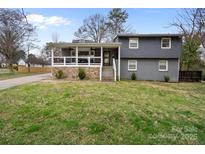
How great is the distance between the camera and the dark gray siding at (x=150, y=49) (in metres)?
21.0

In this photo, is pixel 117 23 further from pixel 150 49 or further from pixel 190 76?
pixel 190 76

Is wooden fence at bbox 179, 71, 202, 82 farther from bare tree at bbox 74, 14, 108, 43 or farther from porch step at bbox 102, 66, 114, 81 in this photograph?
bare tree at bbox 74, 14, 108, 43

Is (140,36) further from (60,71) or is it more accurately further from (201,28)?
(60,71)

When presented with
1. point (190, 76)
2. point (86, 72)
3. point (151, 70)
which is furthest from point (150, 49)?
point (86, 72)

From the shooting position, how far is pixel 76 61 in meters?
19.3

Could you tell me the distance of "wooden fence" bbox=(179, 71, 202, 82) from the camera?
22500 millimetres

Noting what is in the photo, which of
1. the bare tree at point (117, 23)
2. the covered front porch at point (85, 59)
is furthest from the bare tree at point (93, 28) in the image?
the covered front porch at point (85, 59)

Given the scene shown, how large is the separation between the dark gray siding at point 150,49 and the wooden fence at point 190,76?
2575 mm

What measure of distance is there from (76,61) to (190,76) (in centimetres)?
1113

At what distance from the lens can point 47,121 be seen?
6324 mm

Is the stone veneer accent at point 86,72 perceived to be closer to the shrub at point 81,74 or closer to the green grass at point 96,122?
the shrub at point 81,74

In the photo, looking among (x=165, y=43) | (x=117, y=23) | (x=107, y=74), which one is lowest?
(x=107, y=74)

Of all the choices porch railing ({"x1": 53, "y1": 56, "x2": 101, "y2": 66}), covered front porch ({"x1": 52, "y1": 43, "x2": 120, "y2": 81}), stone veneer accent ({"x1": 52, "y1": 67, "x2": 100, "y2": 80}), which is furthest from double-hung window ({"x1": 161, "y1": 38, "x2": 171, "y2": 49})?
stone veneer accent ({"x1": 52, "y1": 67, "x2": 100, "y2": 80})

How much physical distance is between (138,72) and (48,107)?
14453 millimetres
